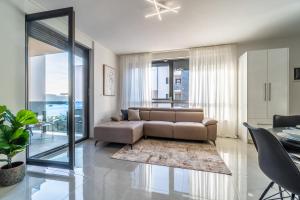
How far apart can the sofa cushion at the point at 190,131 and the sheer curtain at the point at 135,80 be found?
1.52 metres

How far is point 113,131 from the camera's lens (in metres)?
3.38

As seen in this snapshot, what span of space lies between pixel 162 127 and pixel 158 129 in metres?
0.12

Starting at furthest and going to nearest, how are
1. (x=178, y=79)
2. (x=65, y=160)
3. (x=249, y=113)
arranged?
(x=178, y=79) < (x=249, y=113) < (x=65, y=160)

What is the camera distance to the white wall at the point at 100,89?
13.4 feet

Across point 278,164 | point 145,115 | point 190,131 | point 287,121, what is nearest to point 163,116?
point 145,115

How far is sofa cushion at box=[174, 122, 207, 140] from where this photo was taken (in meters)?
3.69

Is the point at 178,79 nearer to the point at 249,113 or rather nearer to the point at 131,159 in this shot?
the point at 249,113

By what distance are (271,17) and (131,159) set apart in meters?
3.68

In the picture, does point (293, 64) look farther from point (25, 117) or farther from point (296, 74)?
point (25, 117)

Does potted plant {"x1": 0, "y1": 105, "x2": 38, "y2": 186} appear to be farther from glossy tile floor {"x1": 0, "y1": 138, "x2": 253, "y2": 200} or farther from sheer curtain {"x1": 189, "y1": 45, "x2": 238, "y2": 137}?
sheer curtain {"x1": 189, "y1": 45, "x2": 238, "y2": 137}

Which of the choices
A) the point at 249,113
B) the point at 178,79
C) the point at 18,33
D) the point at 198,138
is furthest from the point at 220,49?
the point at 18,33

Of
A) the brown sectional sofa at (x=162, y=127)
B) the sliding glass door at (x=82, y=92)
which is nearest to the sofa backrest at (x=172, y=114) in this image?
the brown sectional sofa at (x=162, y=127)

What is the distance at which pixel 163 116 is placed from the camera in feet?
15.1

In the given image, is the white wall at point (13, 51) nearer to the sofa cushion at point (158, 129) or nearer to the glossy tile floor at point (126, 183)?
the glossy tile floor at point (126, 183)
